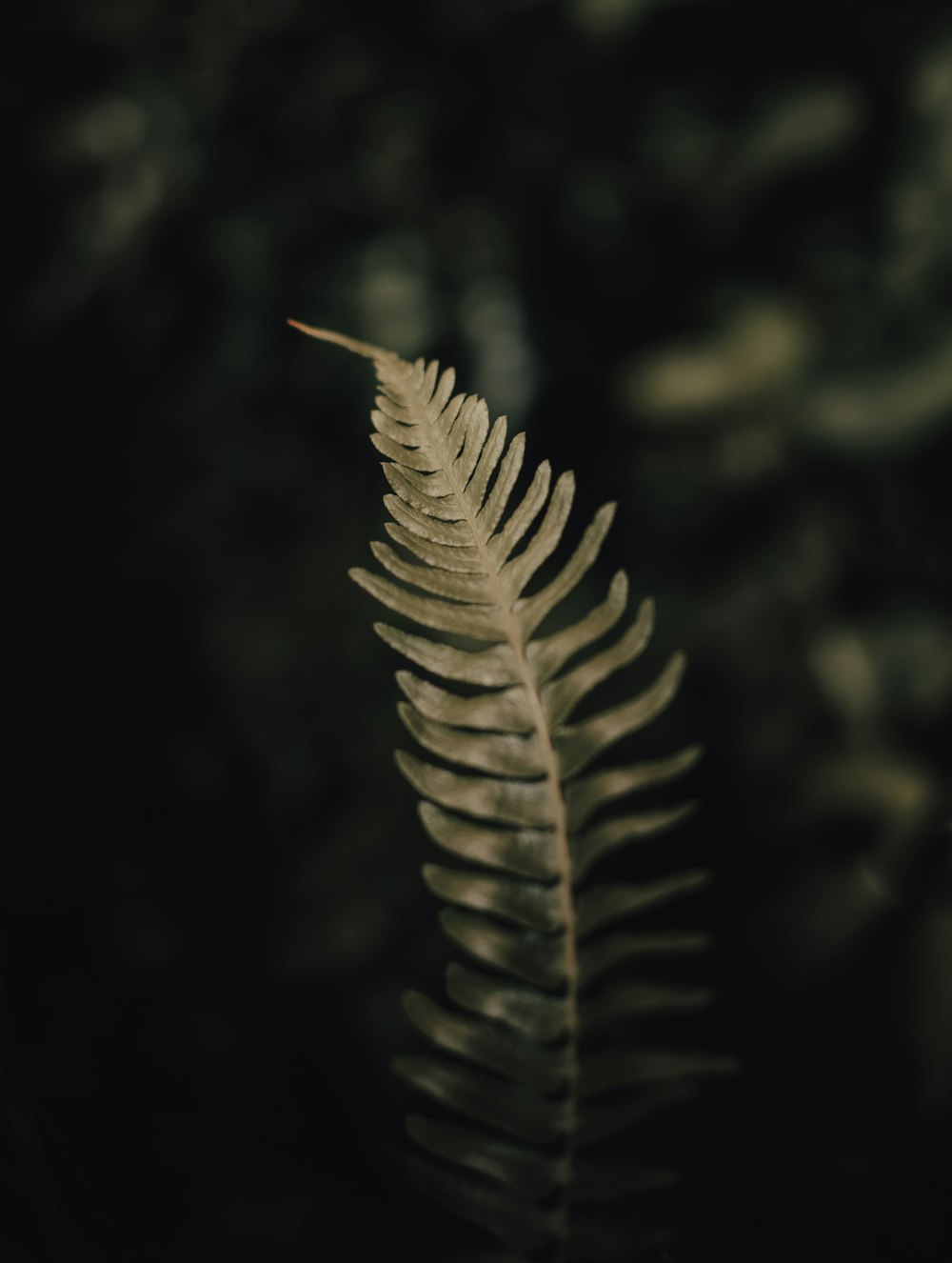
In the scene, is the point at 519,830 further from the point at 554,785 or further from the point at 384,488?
the point at 384,488

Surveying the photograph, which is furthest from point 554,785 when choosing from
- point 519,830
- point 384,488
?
point 384,488

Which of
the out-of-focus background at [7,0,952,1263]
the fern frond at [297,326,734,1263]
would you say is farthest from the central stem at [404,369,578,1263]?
the out-of-focus background at [7,0,952,1263]

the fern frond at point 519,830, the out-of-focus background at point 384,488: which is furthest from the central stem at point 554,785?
the out-of-focus background at point 384,488

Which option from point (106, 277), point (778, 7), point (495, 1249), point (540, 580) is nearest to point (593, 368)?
point (540, 580)

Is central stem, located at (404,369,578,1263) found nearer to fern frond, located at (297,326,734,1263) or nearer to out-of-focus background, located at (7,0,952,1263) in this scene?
fern frond, located at (297,326,734,1263)

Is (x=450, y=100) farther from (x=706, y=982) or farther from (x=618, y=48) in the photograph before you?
(x=706, y=982)

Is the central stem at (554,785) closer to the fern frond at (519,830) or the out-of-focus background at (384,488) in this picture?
the fern frond at (519,830)
